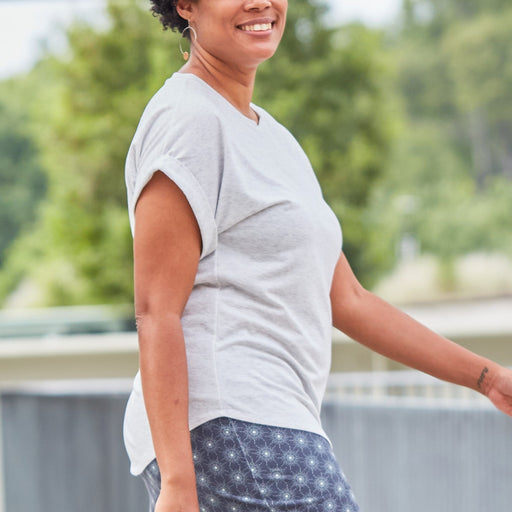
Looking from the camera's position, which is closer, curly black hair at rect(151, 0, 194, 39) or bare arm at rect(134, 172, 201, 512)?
bare arm at rect(134, 172, 201, 512)

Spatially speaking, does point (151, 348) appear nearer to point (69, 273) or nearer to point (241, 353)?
point (241, 353)

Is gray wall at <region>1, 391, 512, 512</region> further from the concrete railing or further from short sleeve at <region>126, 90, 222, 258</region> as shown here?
short sleeve at <region>126, 90, 222, 258</region>

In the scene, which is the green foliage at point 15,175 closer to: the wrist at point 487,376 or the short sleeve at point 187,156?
the wrist at point 487,376

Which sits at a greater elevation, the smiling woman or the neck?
the neck

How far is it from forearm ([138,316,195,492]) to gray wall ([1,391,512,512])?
2875 millimetres

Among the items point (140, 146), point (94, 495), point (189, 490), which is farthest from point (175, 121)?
point (94, 495)

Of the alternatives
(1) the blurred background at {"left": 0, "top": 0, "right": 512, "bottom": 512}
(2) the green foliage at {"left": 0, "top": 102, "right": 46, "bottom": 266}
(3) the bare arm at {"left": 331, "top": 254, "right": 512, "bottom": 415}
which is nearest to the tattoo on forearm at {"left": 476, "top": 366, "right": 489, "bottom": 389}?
(3) the bare arm at {"left": 331, "top": 254, "right": 512, "bottom": 415}

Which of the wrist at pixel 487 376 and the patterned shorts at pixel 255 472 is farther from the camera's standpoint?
the wrist at pixel 487 376

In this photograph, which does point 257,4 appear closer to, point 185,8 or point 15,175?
point 185,8

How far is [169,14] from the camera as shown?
3.73 feet

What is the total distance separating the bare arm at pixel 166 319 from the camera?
37.8 inches

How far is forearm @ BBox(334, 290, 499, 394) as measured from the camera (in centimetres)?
127

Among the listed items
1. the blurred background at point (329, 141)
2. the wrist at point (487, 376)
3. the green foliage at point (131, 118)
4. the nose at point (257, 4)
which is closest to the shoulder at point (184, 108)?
the nose at point (257, 4)

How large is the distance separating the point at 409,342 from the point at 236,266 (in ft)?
1.17
